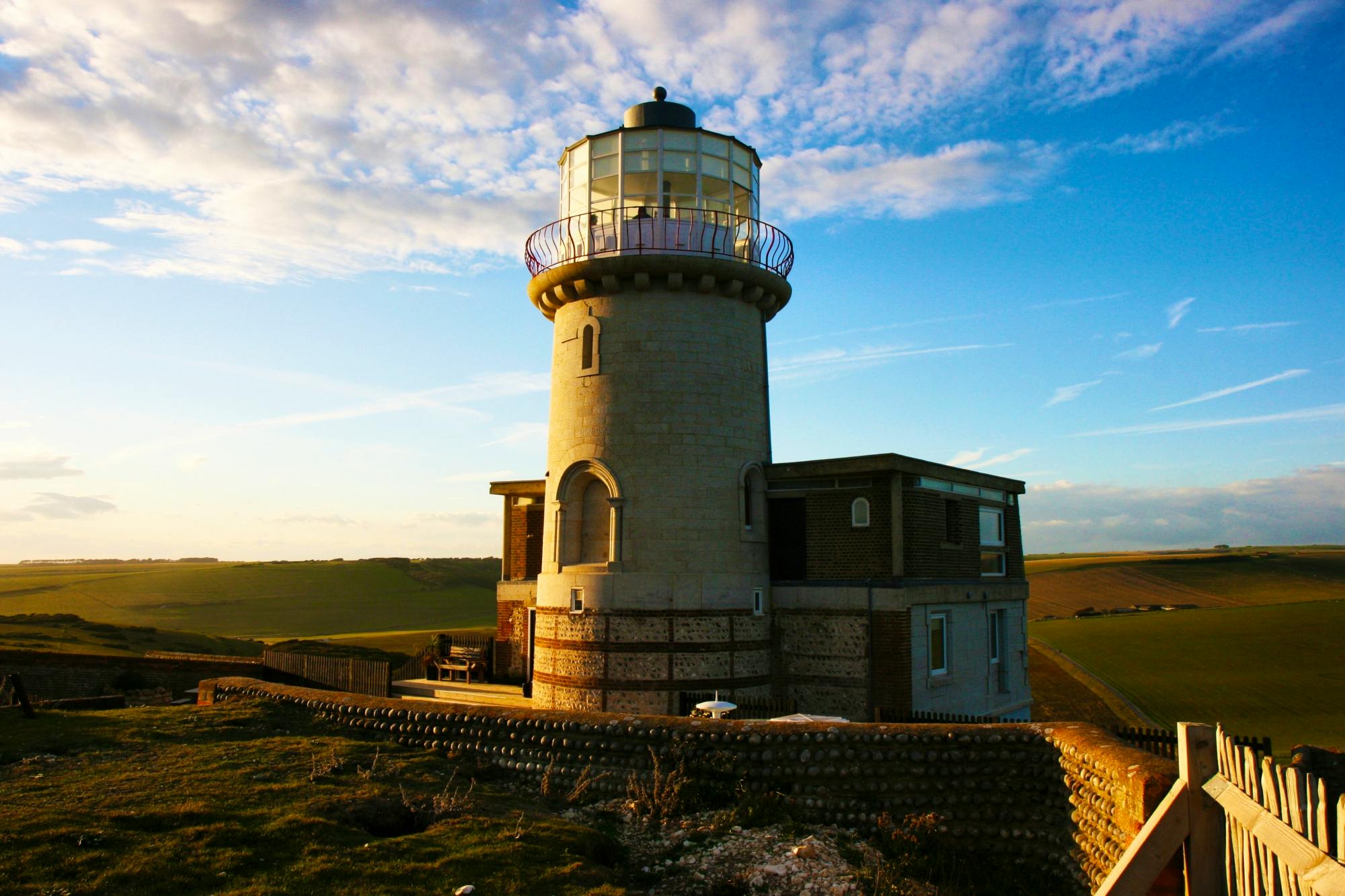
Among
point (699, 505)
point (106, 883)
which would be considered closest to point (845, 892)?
point (106, 883)

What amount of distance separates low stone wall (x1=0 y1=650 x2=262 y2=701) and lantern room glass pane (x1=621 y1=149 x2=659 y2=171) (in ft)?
54.9

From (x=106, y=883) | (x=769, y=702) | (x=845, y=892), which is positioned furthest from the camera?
(x=769, y=702)

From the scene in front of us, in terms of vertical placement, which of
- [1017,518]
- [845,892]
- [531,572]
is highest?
[1017,518]

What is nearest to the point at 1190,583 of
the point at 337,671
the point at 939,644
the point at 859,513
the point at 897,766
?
the point at 939,644

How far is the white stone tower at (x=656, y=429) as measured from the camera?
1969cm

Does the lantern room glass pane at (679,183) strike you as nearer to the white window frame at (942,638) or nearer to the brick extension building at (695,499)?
the brick extension building at (695,499)

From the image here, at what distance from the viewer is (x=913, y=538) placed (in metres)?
20.3

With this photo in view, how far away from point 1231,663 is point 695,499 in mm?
42165

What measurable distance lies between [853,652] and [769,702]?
240 centimetres

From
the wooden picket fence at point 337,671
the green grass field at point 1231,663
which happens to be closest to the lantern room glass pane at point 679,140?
the wooden picket fence at point 337,671

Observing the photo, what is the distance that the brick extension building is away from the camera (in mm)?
19656

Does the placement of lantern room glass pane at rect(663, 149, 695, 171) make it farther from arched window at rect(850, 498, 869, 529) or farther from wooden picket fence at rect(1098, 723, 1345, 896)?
wooden picket fence at rect(1098, 723, 1345, 896)

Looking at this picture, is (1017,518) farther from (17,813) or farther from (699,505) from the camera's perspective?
(17,813)

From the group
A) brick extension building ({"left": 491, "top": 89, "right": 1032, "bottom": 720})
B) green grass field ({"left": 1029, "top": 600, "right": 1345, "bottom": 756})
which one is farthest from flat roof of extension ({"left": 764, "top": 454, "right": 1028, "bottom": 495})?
green grass field ({"left": 1029, "top": 600, "right": 1345, "bottom": 756})
